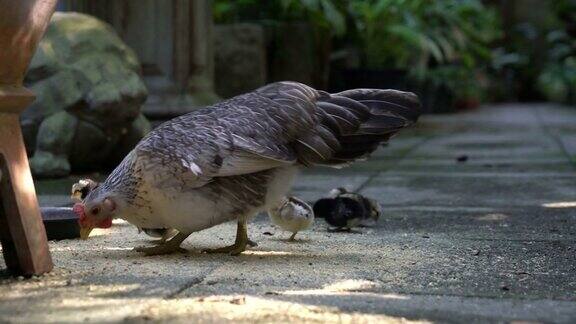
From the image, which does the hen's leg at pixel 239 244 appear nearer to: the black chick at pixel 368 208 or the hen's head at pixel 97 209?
the hen's head at pixel 97 209

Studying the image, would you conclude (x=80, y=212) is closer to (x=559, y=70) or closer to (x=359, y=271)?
(x=359, y=271)

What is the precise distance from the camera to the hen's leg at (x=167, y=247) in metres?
3.84

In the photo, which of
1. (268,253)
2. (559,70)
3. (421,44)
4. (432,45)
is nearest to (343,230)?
(268,253)

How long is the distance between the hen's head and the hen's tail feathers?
0.76 meters

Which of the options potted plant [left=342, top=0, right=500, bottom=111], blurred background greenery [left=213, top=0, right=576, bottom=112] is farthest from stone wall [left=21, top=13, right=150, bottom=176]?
potted plant [left=342, top=0, right=500, bottom=111]

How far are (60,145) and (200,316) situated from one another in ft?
13.4

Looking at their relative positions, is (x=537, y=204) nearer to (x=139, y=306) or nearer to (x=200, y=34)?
(x=139, y=306)

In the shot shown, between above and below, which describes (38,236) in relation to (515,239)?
above

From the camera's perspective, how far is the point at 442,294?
3.11 meters

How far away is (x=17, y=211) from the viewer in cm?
319

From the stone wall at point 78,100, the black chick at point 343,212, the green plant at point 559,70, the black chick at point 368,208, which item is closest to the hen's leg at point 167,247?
the black chick at point 343,212

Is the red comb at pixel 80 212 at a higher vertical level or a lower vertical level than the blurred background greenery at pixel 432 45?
higher

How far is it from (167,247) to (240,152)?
1.74 feet

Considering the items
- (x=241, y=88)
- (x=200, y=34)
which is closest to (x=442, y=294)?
(x=200, y=34)
